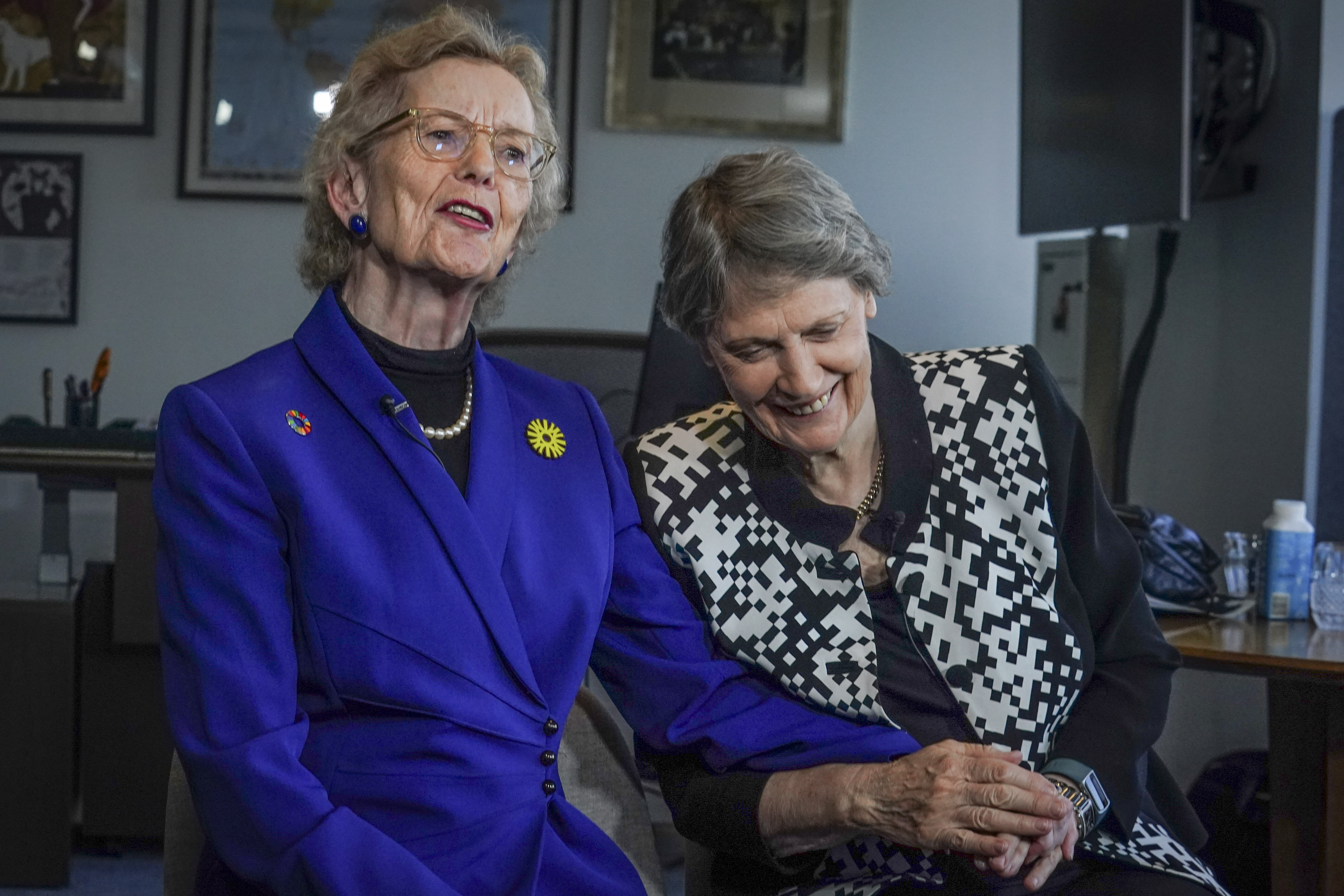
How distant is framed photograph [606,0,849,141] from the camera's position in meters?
3.47

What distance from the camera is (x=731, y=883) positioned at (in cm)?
136

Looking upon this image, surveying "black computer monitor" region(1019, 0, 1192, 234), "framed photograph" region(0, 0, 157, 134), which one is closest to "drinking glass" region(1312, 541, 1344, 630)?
"black computer monitor" region(1019, 0, 1192, 234)

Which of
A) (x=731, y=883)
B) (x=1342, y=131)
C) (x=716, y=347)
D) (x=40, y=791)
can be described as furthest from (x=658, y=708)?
(x=1342, y=131)

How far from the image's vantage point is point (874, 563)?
1.39 m

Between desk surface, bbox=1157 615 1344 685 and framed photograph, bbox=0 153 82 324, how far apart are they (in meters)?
2.88

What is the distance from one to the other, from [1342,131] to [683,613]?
6.63 feet

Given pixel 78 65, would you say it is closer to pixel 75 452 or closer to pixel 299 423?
pixel 75 452

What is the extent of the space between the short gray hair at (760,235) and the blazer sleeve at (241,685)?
0.50 meters

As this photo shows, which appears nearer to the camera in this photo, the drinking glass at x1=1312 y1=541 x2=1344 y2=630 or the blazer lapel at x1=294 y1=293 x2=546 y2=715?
the blazer lapel at x1=294 y1=293 x2=546 y2=715

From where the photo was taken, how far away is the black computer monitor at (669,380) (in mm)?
2258

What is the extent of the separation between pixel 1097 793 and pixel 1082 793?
2 centimetres

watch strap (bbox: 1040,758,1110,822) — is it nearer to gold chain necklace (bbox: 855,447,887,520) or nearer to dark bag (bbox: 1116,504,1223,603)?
gold chain necklace (bbox: 855,447,887,520)

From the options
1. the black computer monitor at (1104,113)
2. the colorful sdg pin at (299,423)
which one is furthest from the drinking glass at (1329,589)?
the colorful sdg pin at (299,423)

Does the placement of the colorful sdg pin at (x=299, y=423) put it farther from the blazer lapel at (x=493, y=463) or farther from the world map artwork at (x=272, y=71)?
the world map artwork at (x=272, y=71)
